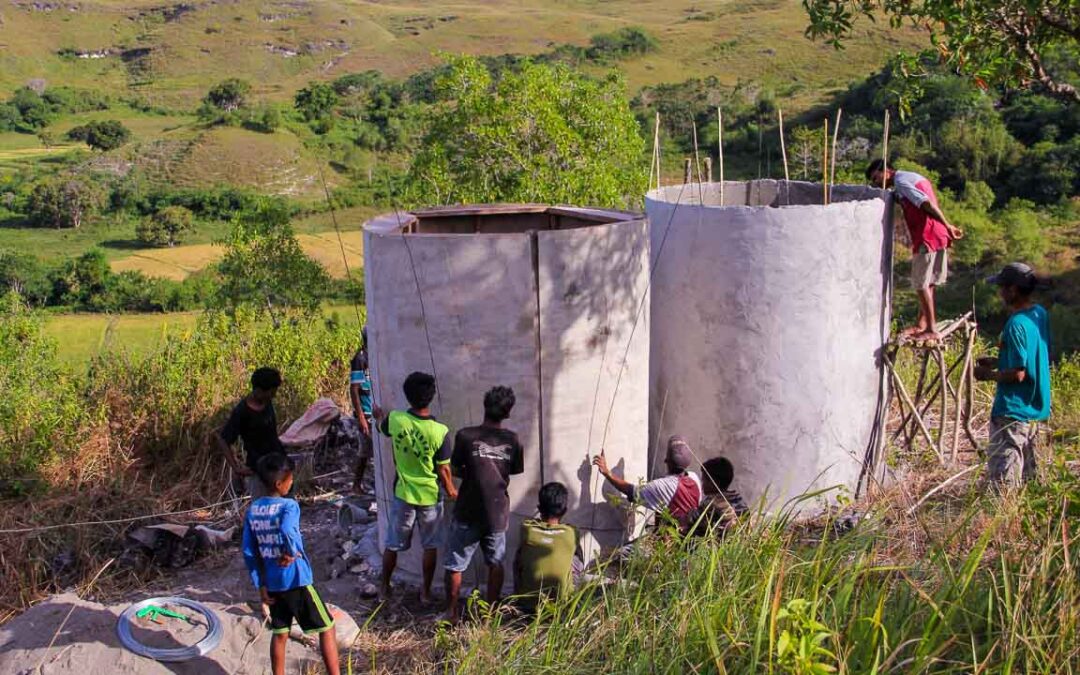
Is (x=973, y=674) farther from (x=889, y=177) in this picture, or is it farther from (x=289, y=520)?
(x=889, y=177)

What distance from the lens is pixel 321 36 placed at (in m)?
113

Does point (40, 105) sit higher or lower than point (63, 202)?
higher

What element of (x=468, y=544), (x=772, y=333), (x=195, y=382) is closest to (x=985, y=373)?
(x=772, y=333)

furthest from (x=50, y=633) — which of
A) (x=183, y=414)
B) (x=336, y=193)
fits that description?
(x=336, y=193)

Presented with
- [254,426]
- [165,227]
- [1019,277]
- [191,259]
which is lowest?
[191,259]

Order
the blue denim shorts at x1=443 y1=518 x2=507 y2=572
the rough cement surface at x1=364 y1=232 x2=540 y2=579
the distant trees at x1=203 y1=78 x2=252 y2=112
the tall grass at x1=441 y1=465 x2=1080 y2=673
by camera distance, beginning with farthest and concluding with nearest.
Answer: the distant trees at x1=203 y1=78 x2=252 y2=112
the rough cement surface at x1=364 y1=232 x2=540 y2=579
the blue denim shorts at x1=443 y1=518 x2=507 y2=572
the tall grass at x1=441 y1=465 x2=1080 y2=673

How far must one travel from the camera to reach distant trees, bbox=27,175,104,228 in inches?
2571

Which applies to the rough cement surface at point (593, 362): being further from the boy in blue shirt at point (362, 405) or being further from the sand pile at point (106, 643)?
the boy in blue shirt at point (362, 405)

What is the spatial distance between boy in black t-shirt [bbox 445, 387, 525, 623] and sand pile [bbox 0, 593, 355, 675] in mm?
656

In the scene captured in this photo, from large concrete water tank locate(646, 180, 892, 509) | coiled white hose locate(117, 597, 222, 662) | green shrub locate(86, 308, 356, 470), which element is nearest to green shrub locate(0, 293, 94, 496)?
green shrub locate(86, 308, 356, 470)

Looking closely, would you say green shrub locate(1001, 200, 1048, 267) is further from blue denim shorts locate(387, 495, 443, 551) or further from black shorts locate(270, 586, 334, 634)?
black shorts locate(270, 586, 334, 634)

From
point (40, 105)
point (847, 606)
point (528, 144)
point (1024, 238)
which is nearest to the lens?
point (847, 606)

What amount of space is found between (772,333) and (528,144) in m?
10.3

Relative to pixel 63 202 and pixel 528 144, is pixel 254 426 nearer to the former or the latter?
pixel 528 144
